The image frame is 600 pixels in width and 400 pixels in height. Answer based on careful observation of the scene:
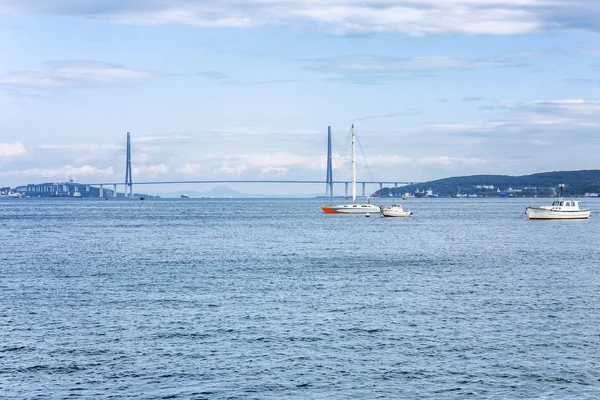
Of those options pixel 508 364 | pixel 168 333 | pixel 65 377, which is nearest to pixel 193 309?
pixel 168 333

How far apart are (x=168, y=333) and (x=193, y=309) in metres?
5.82

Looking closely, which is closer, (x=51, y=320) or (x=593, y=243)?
(x=51, y=320)

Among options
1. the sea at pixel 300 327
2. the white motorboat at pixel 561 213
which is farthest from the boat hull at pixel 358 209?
the sea at pixel 300 327

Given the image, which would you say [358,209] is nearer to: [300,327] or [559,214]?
[559,214]

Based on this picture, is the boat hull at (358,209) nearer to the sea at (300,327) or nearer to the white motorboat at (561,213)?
the white motorboat at (561,213)

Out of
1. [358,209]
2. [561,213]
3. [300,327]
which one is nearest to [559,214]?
[561,213]

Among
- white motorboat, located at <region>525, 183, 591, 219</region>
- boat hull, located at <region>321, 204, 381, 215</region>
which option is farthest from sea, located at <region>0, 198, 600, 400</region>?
boat hull, located at <region>321, 204, 381, 215</region>

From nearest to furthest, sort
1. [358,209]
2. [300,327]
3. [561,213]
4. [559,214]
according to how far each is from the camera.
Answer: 1. [300,327]
2. [561,213]
3. [559,214]
4. [358,209]

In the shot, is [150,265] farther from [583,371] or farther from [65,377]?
[583,371]

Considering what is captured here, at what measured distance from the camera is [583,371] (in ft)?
87.2

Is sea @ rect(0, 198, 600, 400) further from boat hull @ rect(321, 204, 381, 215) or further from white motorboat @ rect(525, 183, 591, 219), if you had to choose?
boat hull @ rect(321, 204, 381, 215)

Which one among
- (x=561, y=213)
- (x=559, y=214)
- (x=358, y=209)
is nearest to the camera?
(x=561, y=213)

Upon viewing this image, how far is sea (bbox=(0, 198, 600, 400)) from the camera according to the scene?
25.2 metres

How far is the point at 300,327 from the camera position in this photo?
3356 centimetres
